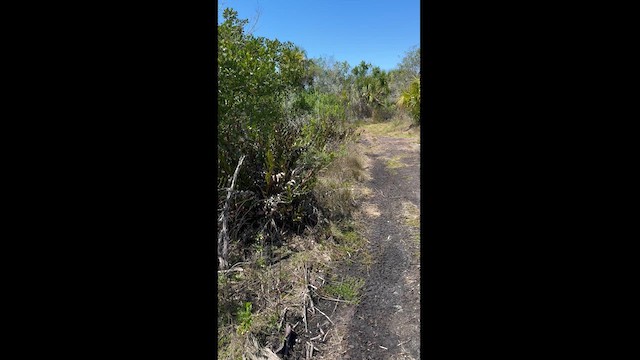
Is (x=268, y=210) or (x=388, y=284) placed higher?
(x=268, y=210)

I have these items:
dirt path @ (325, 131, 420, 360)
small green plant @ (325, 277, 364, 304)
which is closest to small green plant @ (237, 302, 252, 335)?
dirt path @ (325, 131, 420, 360)

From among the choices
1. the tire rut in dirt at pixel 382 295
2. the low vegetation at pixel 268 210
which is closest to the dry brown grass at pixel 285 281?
the low vegetation at pixel 268 210

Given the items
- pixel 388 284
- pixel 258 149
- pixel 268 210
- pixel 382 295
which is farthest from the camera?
pixel 258 149

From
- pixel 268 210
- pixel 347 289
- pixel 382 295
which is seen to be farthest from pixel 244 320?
pixel 268 210

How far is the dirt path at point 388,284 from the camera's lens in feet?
9.28

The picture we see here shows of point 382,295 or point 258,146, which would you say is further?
point 258,146

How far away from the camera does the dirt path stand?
2.83m

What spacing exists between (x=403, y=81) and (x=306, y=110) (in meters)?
13.6

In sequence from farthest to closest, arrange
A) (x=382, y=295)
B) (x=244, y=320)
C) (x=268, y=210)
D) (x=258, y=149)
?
1. (x=258, y=149)
2. (x=268, y=210)
3. (x=382, y=295)
4. (x=244, y=320)

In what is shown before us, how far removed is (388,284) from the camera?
12.0 feet

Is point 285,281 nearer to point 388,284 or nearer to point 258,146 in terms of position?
point 388,284
